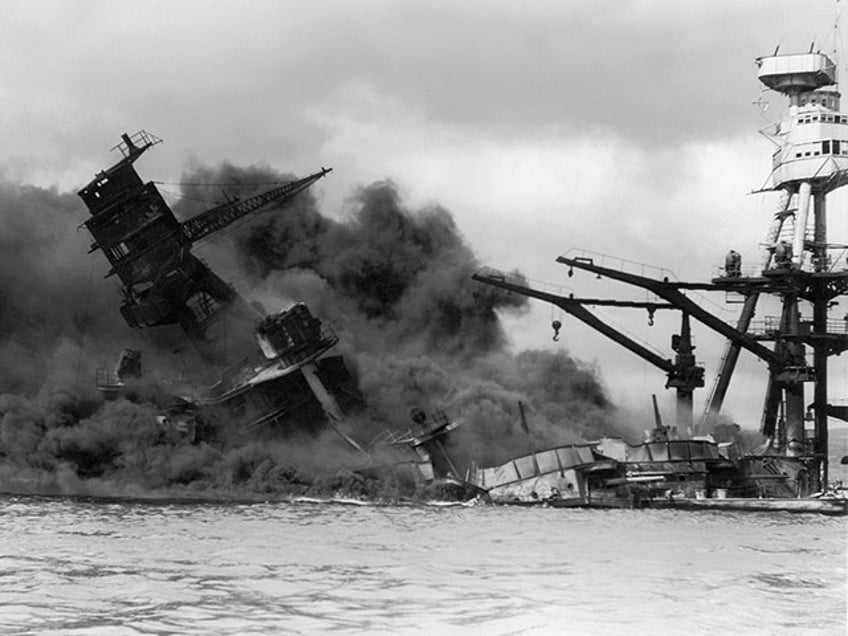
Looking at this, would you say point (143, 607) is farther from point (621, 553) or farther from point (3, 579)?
point (621, 553)

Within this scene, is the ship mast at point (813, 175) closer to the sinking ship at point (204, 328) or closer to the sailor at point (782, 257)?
the sailor at point (782, 257)

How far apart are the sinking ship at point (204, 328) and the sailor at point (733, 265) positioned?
24.1 metres

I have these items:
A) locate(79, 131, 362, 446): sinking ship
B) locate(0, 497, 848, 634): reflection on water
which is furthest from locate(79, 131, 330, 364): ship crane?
locate(0, 497, 848, 634): reflection on water

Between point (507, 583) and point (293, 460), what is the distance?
4167cm

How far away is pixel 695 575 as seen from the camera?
38.4 metres

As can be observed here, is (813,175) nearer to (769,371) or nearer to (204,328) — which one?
(769,371)

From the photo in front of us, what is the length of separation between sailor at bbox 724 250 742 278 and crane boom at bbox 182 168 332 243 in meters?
25.7

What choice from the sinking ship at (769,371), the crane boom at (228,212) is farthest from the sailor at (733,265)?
the crane boom at (228,212)

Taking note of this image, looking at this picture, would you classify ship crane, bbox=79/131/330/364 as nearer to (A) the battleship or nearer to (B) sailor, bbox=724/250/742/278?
(A) the battleship

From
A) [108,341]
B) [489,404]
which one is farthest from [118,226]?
[489,404]

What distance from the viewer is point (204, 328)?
81688mm

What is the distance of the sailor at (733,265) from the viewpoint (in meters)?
80.0

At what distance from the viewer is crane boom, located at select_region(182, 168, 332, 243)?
79250 mm

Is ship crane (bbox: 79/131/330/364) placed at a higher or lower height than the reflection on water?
higher
